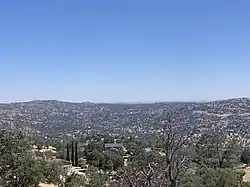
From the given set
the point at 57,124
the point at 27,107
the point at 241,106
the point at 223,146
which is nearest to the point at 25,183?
the point at 223,146

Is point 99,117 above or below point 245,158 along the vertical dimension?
above

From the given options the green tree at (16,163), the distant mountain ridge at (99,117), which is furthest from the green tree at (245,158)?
the distant mountain ridge at (99,117)

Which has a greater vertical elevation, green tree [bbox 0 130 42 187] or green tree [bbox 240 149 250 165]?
green tree [bbox 0 130 42 187]

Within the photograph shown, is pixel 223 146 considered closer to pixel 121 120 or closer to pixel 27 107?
pixel 121 120

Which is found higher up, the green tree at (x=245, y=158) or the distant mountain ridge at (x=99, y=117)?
the distant mountain ridge at (x=99, y=117)

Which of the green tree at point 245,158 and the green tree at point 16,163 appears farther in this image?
the green tree at point 245,158

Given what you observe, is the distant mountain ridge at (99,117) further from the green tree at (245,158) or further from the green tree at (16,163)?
the green tree at (16,163)

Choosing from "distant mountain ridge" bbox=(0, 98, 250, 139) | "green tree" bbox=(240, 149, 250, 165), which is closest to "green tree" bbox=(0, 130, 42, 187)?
"green tree" bbox=(240, 149, 250, 165)

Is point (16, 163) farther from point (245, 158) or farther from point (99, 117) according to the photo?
point (99, 117)

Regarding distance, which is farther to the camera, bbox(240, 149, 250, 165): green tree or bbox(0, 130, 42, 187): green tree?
bbox(240, 149, 250, 165): green tree

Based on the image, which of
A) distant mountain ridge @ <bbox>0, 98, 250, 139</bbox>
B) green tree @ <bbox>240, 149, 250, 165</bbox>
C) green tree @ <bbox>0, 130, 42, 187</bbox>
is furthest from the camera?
distant mountain ridge @ <bbox>0, 98, 250, 139</bbox>

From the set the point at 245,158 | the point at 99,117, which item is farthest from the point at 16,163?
the point at 99,117

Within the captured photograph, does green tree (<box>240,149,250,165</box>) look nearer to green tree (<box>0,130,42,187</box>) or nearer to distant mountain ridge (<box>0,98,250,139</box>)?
green tree (<box>0,130,42,187</box>)
